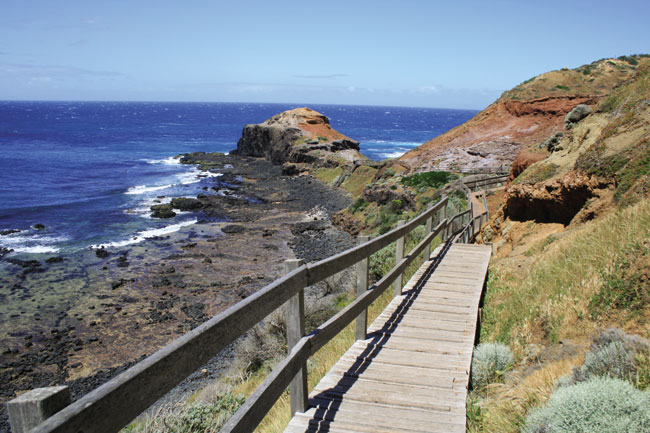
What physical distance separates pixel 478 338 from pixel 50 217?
39082 millimetres

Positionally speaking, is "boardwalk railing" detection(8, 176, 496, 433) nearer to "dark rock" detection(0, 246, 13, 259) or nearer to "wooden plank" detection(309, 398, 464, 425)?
"wooden plank" detection(309, 398, 464, 425)

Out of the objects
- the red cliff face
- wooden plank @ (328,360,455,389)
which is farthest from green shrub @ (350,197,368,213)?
wooden plank @ (328,360,455,389)

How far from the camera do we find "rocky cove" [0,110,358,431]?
16.2m

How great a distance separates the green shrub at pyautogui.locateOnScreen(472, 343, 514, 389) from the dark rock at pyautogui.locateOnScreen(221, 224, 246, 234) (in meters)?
28.1

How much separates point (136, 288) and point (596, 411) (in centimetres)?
2261

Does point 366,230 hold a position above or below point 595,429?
below

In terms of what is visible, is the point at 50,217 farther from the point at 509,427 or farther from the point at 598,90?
the point at 598,90

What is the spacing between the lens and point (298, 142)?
208 ft

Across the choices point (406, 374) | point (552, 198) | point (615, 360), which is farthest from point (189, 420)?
point (552, 198)

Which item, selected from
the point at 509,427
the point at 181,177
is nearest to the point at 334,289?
the point at 509,427

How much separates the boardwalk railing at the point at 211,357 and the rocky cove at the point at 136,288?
11554 millimetres

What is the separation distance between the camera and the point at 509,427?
341 cm

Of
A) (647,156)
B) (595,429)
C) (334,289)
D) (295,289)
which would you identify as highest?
(647,156)

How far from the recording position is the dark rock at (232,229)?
32156 millimetres
